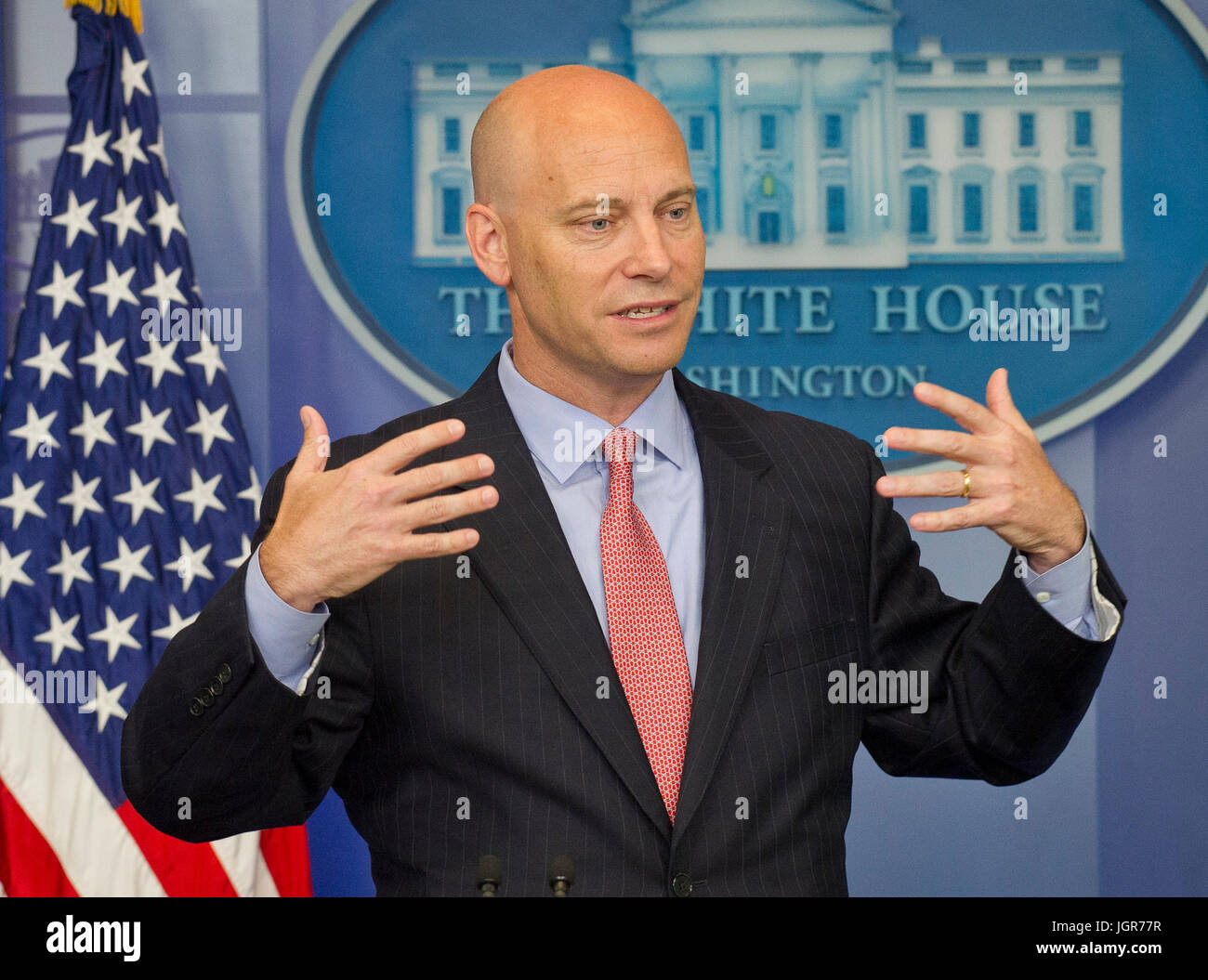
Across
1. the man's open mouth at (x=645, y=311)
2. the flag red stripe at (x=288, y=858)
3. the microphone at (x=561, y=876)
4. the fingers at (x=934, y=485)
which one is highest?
the man's open mouth at (x=645, y=311)

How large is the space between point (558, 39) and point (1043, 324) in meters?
1.47

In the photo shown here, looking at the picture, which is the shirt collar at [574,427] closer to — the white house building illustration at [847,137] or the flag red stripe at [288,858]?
the white house building illustration at [847,137]

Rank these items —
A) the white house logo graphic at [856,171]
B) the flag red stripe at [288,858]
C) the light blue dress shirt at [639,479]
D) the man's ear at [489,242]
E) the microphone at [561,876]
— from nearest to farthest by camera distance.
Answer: the microphone at [561,876], the light blue dress shirt at [639,479], the man's ear at [489,242], the flag red stripe at [288,858], the white house logo graphic at [856,171]

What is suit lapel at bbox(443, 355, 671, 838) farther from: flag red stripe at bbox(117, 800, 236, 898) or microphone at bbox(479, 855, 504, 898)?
flag red stripe at bbox(117, 800, 236, 898)

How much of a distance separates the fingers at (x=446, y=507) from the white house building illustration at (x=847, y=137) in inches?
80.6

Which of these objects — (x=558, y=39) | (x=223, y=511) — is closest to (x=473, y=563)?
(x=223, y=511)

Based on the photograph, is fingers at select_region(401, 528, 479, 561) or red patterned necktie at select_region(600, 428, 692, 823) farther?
red patterned necktie at select_region(600, 428, 692, 823)

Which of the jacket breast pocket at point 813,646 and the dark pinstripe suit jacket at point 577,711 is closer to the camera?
the dark pinstripe suit jacket at point 577,711

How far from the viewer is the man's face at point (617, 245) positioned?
6.68ft

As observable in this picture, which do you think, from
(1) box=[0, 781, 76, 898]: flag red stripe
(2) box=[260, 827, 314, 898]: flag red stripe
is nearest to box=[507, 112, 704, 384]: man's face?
(2) box=[260, 827, 314, 898]: flag red stripe

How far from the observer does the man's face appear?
2035 mm

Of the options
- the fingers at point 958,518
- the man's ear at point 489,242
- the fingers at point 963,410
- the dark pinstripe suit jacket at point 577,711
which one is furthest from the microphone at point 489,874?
the man's ear at point 489,242

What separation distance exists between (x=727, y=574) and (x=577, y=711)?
30 cm

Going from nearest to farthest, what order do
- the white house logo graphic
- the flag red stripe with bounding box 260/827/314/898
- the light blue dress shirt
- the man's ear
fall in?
the light blue dress shirt < the man's ear < the flag red stripe with bounding box 260/827/314/898 < the white house logo graphic
